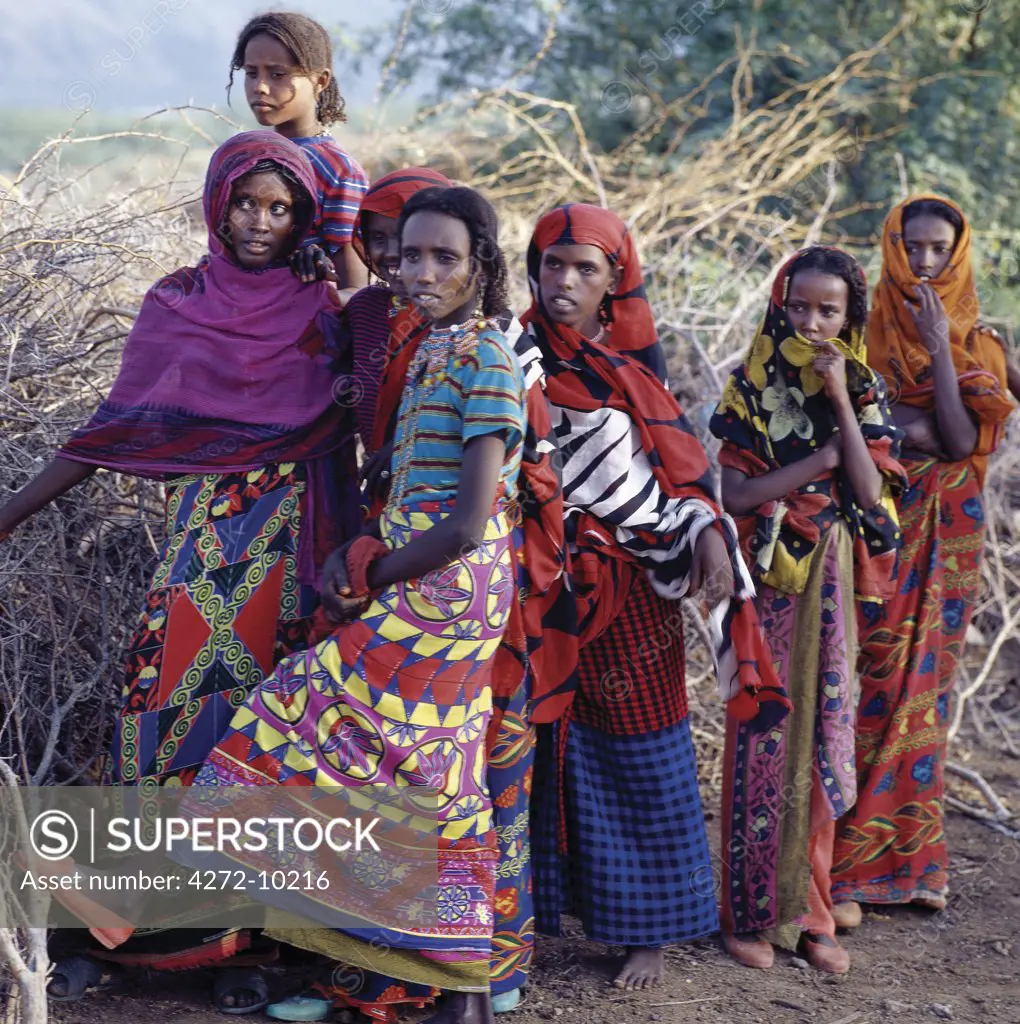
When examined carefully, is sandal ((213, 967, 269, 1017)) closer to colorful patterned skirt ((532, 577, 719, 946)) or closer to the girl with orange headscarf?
colorful patterned skirt ((532, 577, 719, 946))

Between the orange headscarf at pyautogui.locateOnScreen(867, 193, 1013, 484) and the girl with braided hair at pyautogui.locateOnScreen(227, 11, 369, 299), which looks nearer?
the girl with braided hair at pyautogui.locateOnScreen(227, 11, 369, 299)

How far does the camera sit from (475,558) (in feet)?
8.99

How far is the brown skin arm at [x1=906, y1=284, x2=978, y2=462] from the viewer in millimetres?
3787

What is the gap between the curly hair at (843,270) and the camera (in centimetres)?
330

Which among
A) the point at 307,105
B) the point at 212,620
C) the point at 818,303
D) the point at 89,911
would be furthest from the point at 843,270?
the point at 89,911

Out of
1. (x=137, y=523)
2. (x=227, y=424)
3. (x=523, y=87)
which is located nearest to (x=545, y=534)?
(x=227, y=424)

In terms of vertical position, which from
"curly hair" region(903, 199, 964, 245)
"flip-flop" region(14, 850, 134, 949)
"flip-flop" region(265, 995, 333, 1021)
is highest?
"curly hair" region(903, 199, 964, 245)

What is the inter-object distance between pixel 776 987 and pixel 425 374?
185cm

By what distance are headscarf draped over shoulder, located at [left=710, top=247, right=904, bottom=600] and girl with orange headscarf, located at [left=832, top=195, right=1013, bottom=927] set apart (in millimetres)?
447

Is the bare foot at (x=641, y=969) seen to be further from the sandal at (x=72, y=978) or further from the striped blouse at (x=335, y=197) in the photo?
the striped blouse at (x=335, y=197)

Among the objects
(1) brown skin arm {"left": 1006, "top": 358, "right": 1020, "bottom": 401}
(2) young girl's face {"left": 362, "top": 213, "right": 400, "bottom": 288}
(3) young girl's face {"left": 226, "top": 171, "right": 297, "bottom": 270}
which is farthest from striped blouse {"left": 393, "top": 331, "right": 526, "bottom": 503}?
(1) brown skin arm {"left": 1006, "top": 358, "right": 1020, "bottom": 401}

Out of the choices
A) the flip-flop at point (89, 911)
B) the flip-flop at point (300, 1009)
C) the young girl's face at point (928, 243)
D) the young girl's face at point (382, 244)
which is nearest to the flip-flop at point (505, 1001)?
the flip-flop at point (300, 1009)

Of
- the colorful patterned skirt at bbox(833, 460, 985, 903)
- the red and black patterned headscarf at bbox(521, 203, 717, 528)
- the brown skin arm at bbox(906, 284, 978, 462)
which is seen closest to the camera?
the red and black patterned headscarf at bbox(521, 203, 717, 528)

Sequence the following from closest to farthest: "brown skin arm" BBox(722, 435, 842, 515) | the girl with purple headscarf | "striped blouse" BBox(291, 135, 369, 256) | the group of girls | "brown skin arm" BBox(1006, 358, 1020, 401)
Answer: the group of girls → the girl with purple headscarf → "striped blouse" BBox(291, 135, 369, 256) → "brown skin arm" BBox(722, 435, 842, 515) → "brown skin arm" BBox(1006, 358, 1020, 401)
